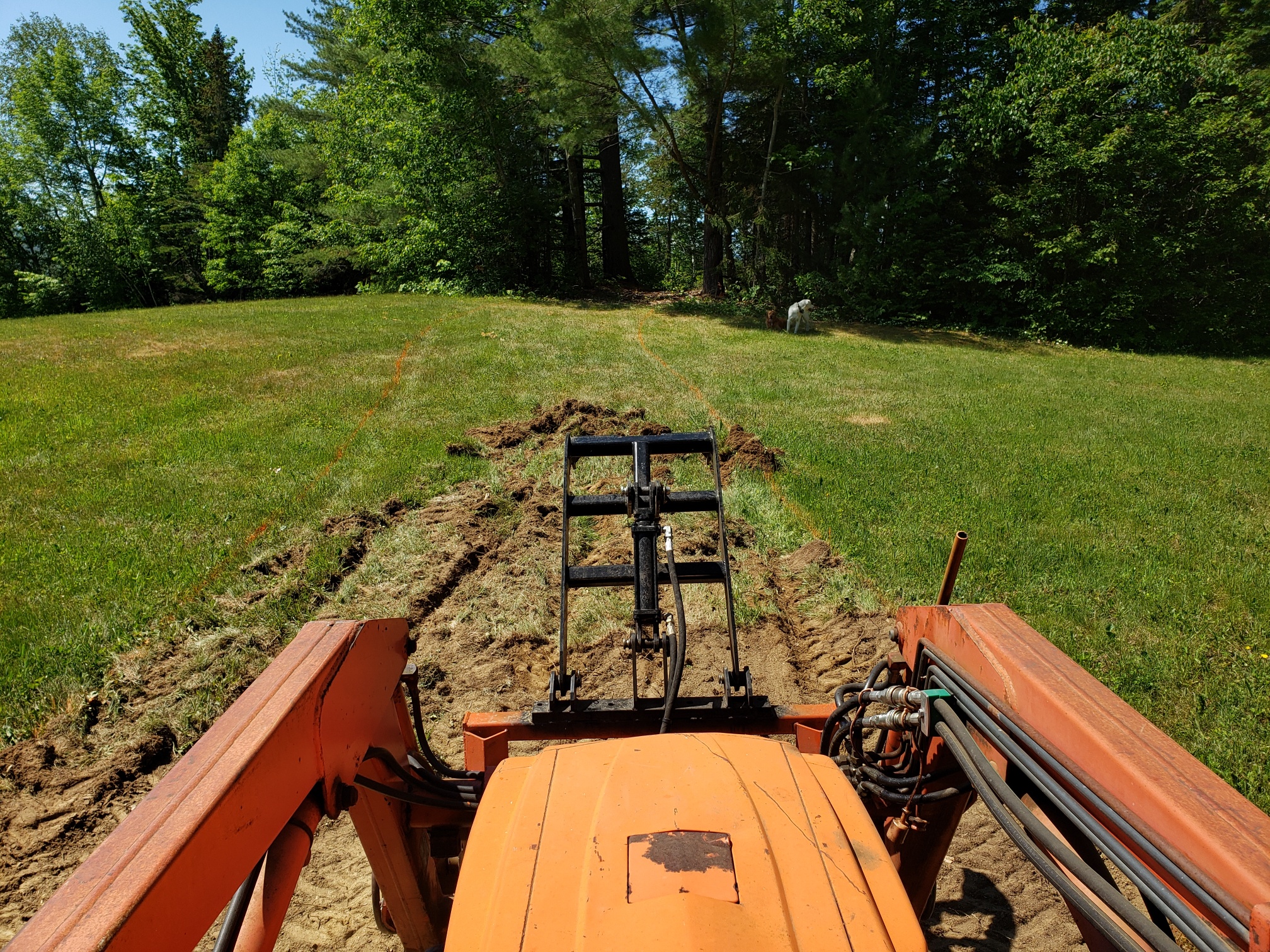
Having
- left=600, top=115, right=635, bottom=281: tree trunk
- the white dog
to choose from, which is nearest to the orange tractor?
the white dog

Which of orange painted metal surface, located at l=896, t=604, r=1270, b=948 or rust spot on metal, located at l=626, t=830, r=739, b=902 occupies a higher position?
orange painted metal surface, located at l=896, t=604, r=1270, b=948

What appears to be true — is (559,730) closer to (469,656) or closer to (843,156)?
(469,656)

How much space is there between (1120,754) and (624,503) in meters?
1.83

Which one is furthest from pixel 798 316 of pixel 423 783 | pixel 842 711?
pixel 423 783

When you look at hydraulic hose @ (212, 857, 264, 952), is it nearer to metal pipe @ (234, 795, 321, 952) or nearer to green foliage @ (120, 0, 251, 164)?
metal pipe @ (234, 795, 321, 952)

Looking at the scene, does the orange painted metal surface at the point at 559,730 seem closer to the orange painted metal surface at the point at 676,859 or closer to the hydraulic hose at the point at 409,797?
the hydraulic hose at the point at 409,797

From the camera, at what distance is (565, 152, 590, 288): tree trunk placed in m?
25.1

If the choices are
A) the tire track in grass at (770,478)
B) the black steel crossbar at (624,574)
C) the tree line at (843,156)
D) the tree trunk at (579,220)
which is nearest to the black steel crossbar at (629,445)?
the black steel crossbar at (624,574)

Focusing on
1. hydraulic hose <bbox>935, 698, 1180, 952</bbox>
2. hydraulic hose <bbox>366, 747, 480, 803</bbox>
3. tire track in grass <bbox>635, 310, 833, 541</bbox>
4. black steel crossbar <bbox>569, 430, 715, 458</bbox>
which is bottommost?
tire track in grass <bbox>635, 310, 833, 541</bbox>

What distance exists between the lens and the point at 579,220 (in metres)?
25.2

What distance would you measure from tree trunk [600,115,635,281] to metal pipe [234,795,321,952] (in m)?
26.1

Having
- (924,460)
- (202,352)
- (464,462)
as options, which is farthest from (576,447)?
(202,352)

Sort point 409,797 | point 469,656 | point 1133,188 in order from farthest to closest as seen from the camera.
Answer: point 1133,188
point 469,656
point 409,797

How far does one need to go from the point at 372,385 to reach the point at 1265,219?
70.2 ft
